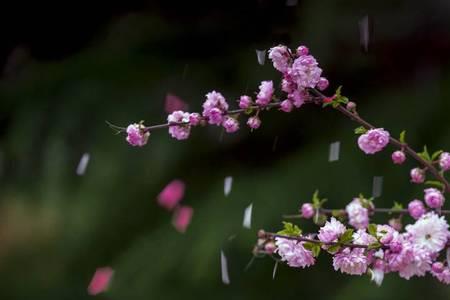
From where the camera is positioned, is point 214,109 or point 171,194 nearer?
point 214,109

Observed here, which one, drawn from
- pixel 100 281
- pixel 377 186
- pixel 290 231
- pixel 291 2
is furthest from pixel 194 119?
pixel 100 281

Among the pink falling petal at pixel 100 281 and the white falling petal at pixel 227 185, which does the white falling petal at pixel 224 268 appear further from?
the pink falling petal at pixel 100 281

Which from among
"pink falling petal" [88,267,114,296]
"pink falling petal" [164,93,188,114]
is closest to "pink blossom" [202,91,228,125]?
"pink falling petal" [164,93,188,114]

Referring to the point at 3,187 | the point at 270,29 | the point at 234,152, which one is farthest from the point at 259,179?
the point at 3,187

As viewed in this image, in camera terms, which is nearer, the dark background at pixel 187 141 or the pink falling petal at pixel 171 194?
the dark background at pixel 187 141

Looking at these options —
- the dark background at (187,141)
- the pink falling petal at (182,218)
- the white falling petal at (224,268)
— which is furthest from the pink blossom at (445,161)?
the pink falling petal at (182,218)

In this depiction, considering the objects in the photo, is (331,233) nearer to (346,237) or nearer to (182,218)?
(346,237)
